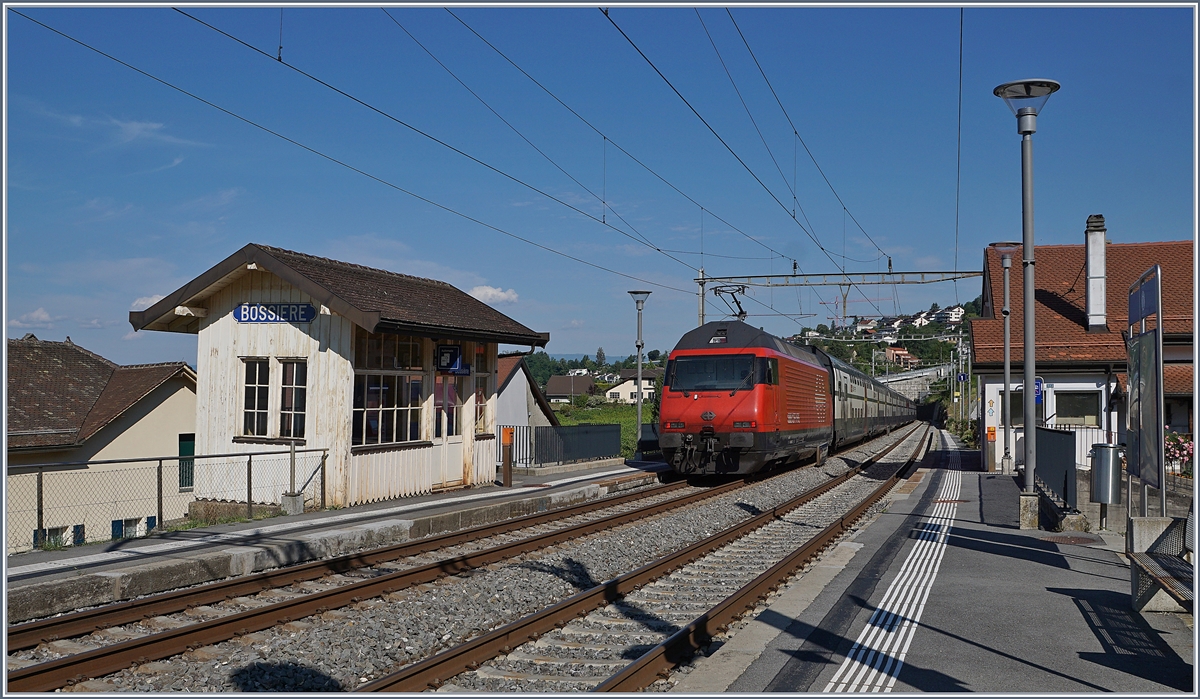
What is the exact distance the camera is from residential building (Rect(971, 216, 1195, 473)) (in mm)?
25531

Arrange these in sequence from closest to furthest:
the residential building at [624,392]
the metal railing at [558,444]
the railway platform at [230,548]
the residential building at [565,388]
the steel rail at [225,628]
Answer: the steel rail at [225,628] < the railway platform at [230,548] < the metal railing at [558,444] < the residential building at [565,388] < the residential building at [624,392]

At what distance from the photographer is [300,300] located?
1606 centimetres

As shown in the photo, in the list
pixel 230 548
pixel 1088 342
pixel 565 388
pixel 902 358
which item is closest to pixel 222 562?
pixel 230 548

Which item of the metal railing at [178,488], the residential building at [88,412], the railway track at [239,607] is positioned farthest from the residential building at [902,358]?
the railway track at [239,607]

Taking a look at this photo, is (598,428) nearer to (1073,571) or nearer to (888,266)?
(888,266)

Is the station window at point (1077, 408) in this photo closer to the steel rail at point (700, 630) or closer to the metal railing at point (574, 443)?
the metal railing at point (574, 443)

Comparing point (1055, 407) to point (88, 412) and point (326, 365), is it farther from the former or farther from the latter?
point (88, 412)

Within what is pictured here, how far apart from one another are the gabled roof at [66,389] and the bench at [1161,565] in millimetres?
23050

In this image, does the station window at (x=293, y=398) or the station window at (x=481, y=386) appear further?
the station window at (x=481, y=386)

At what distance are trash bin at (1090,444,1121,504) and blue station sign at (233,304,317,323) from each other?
39.1 feet

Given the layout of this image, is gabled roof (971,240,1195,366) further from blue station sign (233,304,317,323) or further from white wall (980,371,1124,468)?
blue station sign (233,304,317,323)

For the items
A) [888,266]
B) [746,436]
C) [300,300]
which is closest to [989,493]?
[746,436]

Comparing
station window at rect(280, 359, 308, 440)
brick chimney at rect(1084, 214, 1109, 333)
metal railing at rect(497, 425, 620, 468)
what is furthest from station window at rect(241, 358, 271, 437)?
brick chimney at rect(1084, 214, 1109, 333)

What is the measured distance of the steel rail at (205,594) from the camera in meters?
7.37
